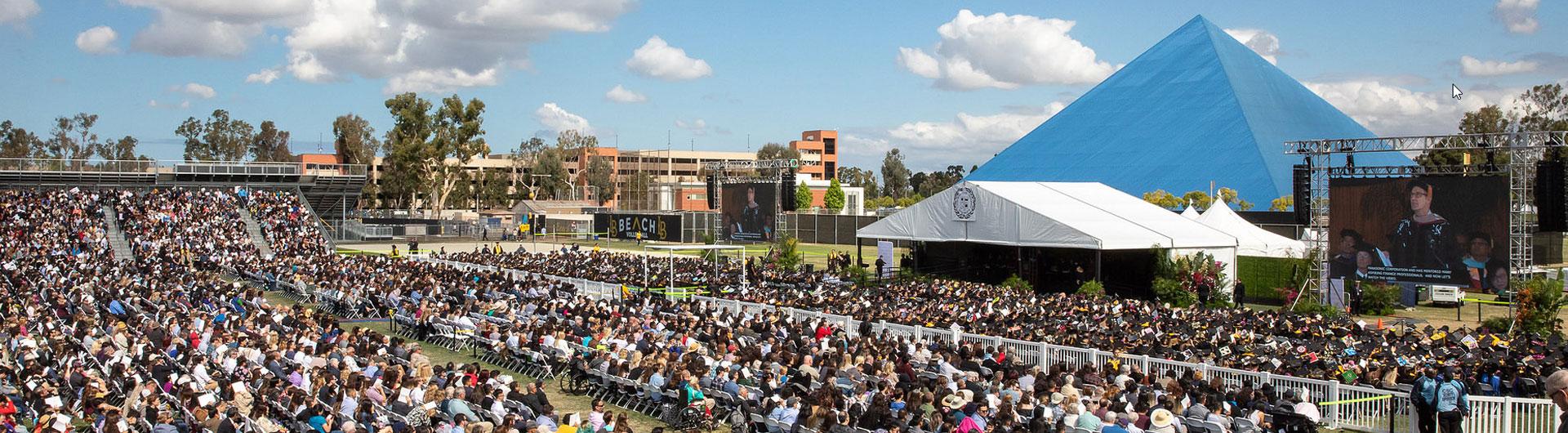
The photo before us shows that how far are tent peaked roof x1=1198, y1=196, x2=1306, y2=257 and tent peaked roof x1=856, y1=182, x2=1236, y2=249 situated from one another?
304cm

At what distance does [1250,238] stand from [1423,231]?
9218mm

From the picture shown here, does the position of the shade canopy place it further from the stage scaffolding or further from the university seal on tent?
the university seal on tent

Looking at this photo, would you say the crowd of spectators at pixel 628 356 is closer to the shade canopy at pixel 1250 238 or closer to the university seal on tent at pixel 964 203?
the university seal on tent at pixel 964 203

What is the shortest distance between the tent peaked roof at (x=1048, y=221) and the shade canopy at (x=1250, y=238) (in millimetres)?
3019

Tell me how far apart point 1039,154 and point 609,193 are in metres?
48.3

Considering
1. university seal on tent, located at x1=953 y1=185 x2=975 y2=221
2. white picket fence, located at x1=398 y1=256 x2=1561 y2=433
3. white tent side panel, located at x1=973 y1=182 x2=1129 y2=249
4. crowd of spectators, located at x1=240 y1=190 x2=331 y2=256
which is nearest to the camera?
white picket fence, located at x1=398 y1=256 x2=1561 y2=433

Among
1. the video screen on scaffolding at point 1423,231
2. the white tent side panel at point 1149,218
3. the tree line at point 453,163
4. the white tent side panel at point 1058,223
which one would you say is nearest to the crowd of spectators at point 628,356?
the white tent side panel at point 1058,223

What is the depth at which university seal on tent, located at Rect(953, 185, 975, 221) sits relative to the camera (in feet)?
112

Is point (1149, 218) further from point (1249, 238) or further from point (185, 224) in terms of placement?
point (185, 224)

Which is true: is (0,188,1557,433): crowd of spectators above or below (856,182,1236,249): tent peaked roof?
below

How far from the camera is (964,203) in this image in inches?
1350

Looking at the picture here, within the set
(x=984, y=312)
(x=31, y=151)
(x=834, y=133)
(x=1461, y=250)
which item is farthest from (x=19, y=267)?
(x=834, y=133)

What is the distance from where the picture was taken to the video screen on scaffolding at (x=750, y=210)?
51.3 meters

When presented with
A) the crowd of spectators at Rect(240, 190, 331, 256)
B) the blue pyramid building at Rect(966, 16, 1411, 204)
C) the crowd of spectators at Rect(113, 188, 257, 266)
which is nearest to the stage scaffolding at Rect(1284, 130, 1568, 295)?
the crowd of spectators at Rect(113, 188, 257, 266)
